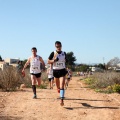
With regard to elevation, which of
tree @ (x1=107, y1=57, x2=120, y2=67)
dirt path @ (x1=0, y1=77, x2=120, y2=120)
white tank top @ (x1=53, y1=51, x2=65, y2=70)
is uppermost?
tree @ (x1=107, y1=57, x2=120, y2=67)

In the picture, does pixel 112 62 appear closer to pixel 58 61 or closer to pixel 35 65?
pixel 35 65

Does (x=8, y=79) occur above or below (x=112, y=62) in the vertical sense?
below

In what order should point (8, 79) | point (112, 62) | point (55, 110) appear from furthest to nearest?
point (112, 62), point (8, 79), point (55, 110)

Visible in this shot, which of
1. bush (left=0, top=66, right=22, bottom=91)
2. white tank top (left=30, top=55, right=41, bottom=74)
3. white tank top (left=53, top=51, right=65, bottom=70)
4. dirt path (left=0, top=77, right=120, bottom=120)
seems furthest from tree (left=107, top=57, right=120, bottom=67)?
white tank top (left=53, top=51, right=65, bottom=70)

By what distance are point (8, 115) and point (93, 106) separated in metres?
2.91

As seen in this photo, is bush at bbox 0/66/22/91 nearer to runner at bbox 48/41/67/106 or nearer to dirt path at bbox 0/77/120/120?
dirt path at bbox 0/77/120/120

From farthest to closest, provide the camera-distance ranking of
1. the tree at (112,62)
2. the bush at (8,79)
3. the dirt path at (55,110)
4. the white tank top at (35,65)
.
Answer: the tree at (112,62) → the bush at (8,79) → the white tank top at (35,65) → the dirt path at (55,110)

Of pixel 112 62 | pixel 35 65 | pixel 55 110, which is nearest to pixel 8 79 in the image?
pixel 35 65

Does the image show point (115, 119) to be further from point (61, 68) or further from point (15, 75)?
point (15, 75)

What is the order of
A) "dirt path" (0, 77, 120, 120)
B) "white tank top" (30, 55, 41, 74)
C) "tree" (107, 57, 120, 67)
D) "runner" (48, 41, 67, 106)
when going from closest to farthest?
"dirt path" (0, 77, 120, 120)
"runner" (48, 41, 67, 106)
"white tank top" (30, 55, 41, 74)
"tree" (107, 57, 120, 67)

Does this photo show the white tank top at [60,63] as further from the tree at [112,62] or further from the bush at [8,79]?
the tree at [112,62]

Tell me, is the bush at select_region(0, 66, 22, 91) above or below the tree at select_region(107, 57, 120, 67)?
below

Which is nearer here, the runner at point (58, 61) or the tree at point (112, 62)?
the runner at point (58, 61)

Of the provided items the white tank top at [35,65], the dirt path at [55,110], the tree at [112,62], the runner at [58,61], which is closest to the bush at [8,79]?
the white tank top at [35,65]
